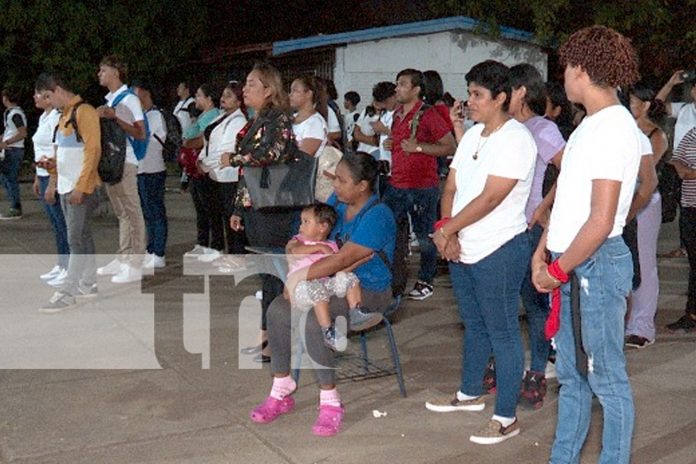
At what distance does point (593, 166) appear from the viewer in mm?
3475

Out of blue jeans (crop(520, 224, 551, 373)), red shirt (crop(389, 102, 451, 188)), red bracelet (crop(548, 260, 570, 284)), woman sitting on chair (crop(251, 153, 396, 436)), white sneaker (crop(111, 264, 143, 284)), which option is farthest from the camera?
white sneaker (crop(111, 264, 143, 284))

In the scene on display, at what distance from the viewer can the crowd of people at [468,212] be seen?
142 inches

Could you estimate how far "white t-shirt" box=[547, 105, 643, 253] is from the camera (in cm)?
346

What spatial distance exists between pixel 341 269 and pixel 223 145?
3661mm

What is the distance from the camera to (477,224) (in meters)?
4.52

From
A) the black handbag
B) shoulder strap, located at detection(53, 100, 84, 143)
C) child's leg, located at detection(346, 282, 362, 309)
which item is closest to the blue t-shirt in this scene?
child's leg, located at detection(346, 282, 362, 309)

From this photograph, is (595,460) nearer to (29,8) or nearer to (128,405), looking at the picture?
(128,405)

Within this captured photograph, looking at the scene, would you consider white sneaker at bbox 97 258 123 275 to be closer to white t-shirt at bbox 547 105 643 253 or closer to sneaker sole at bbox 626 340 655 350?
sneaker sole at bbox 626 340 655 350

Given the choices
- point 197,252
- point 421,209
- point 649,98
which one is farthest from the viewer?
point 197,252

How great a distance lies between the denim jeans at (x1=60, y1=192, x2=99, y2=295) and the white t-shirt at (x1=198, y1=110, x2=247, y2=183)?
1.19 metres

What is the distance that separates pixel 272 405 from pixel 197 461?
2.03ft

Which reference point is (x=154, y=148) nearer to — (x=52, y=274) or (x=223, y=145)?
(x=223, y=145)

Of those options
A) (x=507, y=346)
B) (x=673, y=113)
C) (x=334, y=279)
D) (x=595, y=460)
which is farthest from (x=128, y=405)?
(x=673, y=113)

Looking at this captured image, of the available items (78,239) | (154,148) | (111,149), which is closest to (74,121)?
(111,149)
